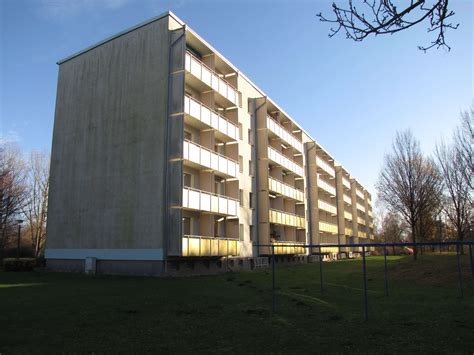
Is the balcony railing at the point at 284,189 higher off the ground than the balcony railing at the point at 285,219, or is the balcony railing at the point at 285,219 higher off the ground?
the balcony railing at the point at 284,189

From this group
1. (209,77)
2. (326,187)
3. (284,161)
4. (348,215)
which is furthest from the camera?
(348,215)

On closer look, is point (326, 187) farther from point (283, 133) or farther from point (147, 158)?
point (147, 158)

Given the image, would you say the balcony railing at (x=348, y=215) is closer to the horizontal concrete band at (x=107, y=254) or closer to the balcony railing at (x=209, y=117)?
the balcony railing at (x=209, y=117)

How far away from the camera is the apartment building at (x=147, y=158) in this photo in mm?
24719

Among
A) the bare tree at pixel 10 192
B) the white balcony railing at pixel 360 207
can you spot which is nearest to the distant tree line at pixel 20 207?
the bare tree at pixel 10 192

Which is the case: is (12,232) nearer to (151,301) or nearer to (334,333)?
(151,301)

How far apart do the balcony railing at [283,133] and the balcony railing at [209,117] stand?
8262 millimetres

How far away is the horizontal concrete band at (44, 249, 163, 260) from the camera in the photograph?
24.0m

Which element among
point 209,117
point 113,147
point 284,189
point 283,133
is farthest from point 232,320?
point 283,133

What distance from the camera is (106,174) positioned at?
2711 cm

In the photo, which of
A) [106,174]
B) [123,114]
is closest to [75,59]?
[123,114]

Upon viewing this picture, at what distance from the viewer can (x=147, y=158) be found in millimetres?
Answer: 25562

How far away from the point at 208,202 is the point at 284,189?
1606 cm

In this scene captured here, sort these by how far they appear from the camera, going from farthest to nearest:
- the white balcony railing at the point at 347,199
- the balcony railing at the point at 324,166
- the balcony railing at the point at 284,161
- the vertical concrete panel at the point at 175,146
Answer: the white balcony railing at the point at 347,199
the balcony railing at the point at 324,166
the balcony railing at the point at 284,161
the vertical concrete panel at the point at 175,146
